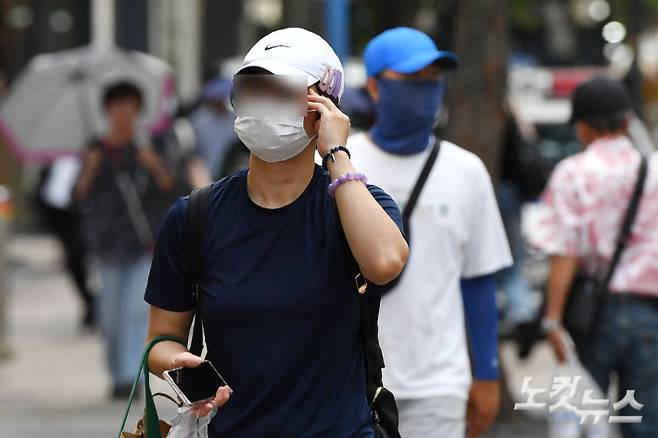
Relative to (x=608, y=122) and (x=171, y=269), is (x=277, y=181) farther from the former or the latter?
(x=608, y=122)

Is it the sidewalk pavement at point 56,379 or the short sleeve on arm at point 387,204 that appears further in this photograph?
the sidewalk pavement at point 56,379

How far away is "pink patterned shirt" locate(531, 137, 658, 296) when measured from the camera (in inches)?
227

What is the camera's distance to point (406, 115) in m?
4.99

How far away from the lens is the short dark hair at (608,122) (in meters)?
6.02

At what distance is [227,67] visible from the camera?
17344 millimetres

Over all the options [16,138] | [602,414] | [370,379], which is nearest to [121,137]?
[16,138]

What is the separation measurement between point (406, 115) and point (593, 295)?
1.30 metres

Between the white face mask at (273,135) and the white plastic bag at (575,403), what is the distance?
2823 mm

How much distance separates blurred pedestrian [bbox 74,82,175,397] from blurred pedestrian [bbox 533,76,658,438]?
385 cm

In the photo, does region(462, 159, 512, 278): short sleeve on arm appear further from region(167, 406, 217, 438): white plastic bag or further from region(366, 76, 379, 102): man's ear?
region(167, 406, 217, 438): white plastic bag

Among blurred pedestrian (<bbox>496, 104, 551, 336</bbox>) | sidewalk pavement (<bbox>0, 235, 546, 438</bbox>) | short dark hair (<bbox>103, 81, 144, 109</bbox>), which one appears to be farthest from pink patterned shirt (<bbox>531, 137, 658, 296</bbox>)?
short dark hair (<bbox>103, 81, 144, 109</bbox>)

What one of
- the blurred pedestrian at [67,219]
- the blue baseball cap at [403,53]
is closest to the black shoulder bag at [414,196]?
the blue baseball cap at [403,53]

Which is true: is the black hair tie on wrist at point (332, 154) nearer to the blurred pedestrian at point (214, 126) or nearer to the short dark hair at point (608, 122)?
the short dark hair at point (608, 122)

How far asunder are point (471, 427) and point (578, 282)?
3.26ft
